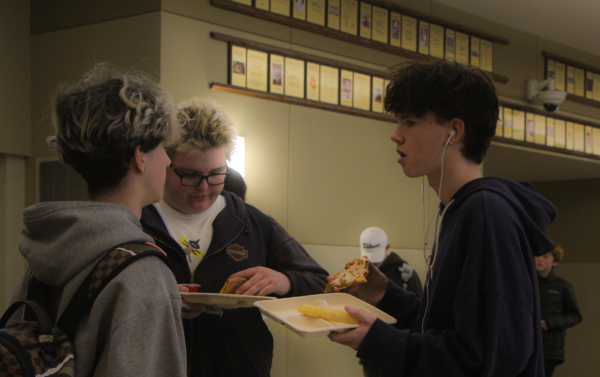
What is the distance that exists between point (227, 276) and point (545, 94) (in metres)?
5.55

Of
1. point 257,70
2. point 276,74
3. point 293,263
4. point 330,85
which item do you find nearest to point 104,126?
point 293,263

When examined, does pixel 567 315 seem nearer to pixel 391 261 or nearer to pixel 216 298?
pixel 391 261

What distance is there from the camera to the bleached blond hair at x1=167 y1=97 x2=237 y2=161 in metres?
2.15

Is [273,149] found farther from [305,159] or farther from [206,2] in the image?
[206,2]

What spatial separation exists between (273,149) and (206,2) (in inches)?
50.8

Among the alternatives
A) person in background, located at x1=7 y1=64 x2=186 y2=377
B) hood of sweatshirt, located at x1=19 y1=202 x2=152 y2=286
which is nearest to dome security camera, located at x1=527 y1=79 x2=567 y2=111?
person in background, located at x1=7 y1=64 x2=186 y2=377

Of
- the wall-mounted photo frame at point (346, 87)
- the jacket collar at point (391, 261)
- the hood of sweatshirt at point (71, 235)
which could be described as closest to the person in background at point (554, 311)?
the jacket collar at point (391, 261)

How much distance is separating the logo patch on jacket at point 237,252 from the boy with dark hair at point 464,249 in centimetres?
70

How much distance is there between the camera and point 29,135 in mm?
4371

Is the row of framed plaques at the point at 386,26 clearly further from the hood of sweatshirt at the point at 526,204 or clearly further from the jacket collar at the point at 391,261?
the hood of sweatshirt at the point at 526,204

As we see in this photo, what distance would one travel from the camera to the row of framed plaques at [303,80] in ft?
13.9

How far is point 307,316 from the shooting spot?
1729 millimetres

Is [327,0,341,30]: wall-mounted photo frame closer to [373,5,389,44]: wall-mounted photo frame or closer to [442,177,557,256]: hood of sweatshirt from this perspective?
[373,5,389,44]: wall-mounted photo frame

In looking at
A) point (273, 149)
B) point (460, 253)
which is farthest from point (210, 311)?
point (273, 149)
